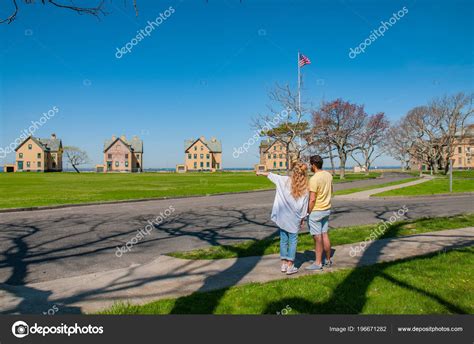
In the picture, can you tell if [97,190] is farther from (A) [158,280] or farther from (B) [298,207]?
(B) [298,207]

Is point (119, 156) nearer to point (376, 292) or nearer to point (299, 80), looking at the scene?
point (299, 80)

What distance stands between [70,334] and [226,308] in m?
1.63

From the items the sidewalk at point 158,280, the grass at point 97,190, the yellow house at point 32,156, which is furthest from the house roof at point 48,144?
the sidewalk at point 158,280

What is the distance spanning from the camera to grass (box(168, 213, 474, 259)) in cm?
654

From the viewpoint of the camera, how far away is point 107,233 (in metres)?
8.96

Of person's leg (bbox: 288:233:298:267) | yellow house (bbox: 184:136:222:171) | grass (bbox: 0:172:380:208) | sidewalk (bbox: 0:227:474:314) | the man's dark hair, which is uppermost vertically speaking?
yellow house (bbox: 184:136:222:171)

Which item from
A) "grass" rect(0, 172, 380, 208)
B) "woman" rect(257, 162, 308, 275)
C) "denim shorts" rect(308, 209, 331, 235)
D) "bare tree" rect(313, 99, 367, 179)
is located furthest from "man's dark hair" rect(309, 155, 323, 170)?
"bare tree" rect(313, 99, 367, 179)

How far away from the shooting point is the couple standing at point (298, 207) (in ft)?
17.4

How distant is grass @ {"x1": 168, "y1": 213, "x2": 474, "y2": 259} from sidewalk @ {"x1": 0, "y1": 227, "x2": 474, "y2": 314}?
408 mm

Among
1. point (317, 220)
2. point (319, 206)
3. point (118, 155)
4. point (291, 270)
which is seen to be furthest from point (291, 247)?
point (118, 155)

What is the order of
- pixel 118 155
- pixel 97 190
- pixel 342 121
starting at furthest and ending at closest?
pixel 118 155, pixel 342 121, pixel 97 190

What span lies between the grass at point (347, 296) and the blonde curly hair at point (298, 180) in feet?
4.25

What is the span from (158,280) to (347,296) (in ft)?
8.80

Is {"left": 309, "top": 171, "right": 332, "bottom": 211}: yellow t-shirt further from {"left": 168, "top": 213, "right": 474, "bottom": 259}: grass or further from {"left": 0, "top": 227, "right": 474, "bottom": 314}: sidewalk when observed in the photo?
{"left": 168, "top": 213, "right": 474, "bottom": 259}: grass
